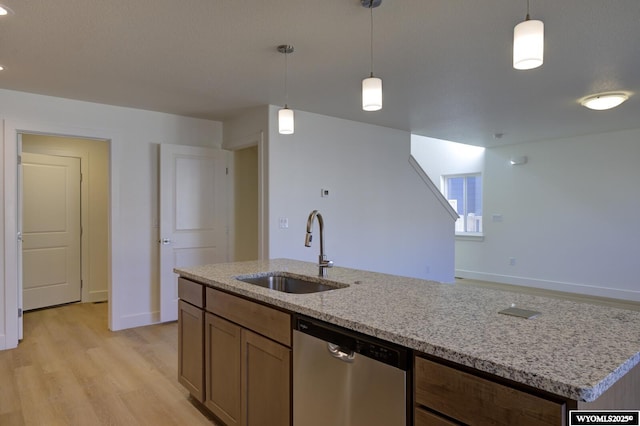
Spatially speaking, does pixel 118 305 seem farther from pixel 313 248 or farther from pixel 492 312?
pixel 492 312

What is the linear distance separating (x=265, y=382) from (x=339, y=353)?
0.57 metres

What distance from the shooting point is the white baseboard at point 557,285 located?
5.73 metres

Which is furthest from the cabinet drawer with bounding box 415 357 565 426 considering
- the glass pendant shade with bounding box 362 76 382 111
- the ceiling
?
the ceiling

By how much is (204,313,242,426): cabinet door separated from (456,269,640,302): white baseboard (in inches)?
233

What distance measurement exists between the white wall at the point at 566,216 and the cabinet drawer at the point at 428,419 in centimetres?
605

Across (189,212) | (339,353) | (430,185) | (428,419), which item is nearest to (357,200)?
(430,185)

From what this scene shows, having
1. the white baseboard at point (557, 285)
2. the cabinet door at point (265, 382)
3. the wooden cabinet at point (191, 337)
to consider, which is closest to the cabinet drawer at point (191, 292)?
the wooden cabinet at point (191, 337)

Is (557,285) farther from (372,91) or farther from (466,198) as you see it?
(372,91)

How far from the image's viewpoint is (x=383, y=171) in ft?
17.8

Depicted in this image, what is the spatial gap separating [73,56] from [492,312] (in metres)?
3.10

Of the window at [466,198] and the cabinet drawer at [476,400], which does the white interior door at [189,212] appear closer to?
the cabinet drawer at [476,400]

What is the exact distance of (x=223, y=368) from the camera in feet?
7.23

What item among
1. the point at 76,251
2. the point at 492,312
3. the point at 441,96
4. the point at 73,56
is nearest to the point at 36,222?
the point at 76,251

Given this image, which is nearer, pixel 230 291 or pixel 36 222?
pixel 230 291
